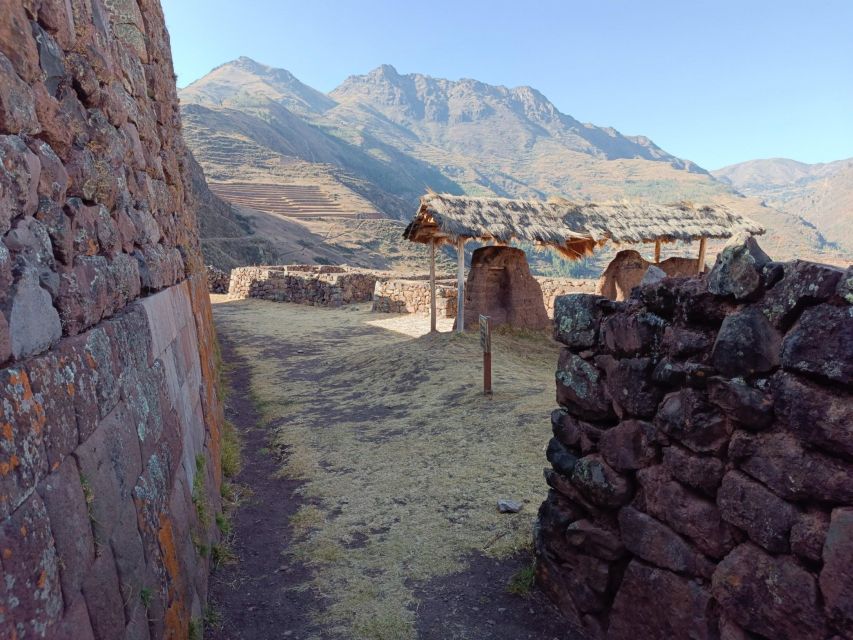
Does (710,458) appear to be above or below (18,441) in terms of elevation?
below

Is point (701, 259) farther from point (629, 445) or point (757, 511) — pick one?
point (757, 511)

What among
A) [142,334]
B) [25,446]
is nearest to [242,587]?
[142,334]

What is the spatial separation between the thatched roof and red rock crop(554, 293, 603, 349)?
28.3ft

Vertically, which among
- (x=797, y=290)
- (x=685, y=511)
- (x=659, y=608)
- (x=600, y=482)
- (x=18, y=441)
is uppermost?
(x=797, y=290)

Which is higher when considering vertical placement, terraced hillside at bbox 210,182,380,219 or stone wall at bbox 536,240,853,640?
terraced hillside at bbox 210,182,380,219

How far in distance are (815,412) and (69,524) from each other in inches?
107

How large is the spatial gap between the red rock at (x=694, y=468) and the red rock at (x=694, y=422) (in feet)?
0.16

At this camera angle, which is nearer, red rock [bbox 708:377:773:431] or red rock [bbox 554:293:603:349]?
red rock [bbox 708:377:773:431]

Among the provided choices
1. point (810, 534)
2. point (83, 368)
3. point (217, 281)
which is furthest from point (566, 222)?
point (217, 281)

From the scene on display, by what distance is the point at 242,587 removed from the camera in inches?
172

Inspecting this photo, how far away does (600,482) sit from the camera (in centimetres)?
355

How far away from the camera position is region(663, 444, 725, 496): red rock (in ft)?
9.22

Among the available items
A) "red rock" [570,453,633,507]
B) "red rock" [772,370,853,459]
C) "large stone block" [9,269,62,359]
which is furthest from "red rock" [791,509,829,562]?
"large stone block" [9,269,62,359]

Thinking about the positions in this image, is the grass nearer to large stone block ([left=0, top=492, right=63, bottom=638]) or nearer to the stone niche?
large stone block ([left=0, top=492, right=63, bottom=638])
